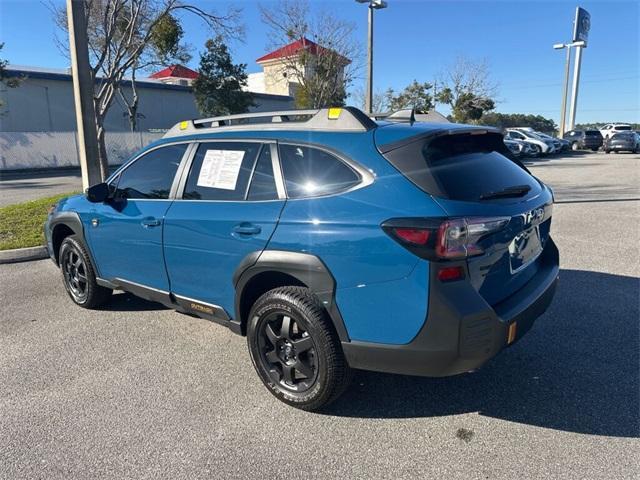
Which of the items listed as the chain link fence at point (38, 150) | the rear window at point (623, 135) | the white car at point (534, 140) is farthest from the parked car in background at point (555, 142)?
the chain link fence at point (38, 150)

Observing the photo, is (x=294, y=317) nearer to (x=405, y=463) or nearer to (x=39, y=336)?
(x=405, y=463)

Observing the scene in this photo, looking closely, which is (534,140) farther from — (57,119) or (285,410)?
(285,410)

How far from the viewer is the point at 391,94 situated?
35719mm

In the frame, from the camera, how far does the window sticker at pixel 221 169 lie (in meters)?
3.23

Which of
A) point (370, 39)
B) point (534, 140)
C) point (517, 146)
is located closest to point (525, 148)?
point (534, 140)

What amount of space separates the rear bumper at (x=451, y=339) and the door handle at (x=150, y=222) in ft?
5.85

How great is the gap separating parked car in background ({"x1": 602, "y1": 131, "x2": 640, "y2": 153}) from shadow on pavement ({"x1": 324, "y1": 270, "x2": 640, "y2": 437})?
30.7 metres

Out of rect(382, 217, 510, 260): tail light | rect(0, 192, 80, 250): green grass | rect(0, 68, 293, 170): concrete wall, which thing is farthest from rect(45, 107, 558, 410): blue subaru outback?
rect(0, 68, 293, 170): concrete wall

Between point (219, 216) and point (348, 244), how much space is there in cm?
104

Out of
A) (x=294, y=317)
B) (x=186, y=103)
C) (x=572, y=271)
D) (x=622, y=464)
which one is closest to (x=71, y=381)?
(x=294, y=317)

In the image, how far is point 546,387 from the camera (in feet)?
10.2

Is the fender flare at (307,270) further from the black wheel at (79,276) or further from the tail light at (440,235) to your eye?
the black wheel at (79,276)

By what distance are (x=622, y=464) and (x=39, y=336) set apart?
169 inches

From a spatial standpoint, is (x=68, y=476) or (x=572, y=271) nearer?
(x=68, y=476)
